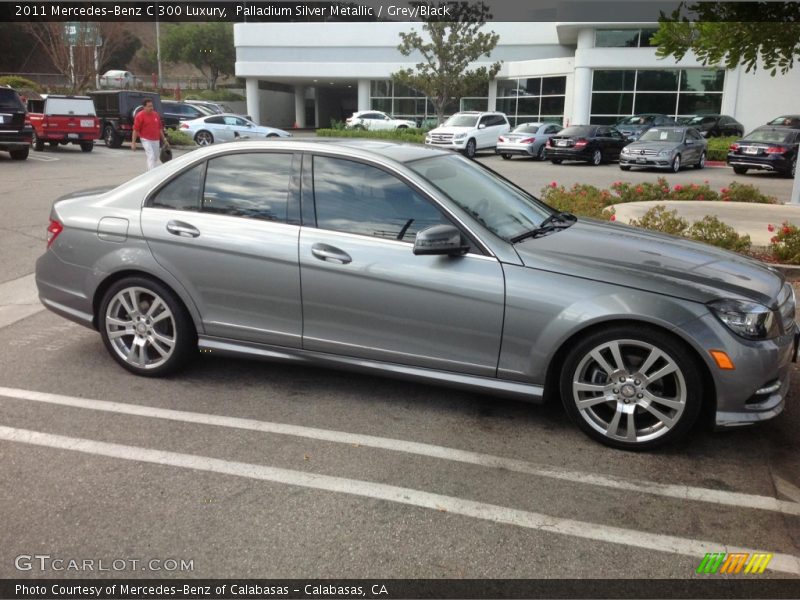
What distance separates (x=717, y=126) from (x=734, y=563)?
34.8m

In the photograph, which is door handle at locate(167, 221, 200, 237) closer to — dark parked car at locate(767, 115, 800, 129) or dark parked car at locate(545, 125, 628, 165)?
dark parked car at locate(545, 125, 628, 165)

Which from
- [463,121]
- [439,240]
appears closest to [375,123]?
[463,121]

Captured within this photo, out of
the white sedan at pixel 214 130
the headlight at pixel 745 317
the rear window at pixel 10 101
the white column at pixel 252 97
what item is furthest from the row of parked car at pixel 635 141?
the white column at pixel 252 97

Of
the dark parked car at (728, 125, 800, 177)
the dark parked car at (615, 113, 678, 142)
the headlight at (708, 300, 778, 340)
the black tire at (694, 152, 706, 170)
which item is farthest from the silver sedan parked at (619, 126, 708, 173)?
the headlight at (708, 300, 778, 340)

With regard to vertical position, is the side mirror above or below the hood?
above

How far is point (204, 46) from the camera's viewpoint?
80875 millimetres

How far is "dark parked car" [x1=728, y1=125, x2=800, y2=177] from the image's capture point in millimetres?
22188

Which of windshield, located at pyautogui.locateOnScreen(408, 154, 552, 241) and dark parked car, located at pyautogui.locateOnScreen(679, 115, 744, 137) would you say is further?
dark parked car, located at pyautogui.locateOnScreen(679, 115, 744, 137)

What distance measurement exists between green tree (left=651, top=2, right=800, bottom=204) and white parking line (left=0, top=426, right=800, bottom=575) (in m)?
5.25

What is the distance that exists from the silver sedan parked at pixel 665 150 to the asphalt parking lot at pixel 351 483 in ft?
64.0

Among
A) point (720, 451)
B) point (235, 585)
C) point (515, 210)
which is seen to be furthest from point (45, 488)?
point (720, 451)

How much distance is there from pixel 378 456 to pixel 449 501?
59 centimetres

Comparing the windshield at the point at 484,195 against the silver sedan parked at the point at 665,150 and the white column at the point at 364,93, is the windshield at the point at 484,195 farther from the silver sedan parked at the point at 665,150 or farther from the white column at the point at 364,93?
the white column at the point at 364,93

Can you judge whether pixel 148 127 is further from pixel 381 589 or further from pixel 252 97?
pixel 252 97
